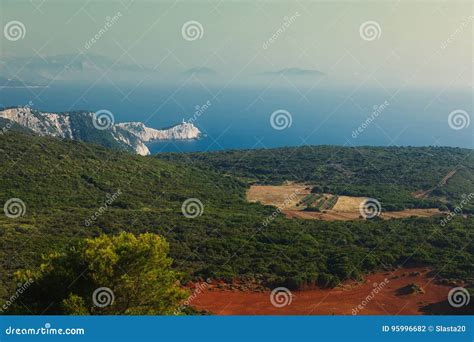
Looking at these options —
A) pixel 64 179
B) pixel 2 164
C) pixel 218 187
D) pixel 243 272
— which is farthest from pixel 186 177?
pixel 243 272

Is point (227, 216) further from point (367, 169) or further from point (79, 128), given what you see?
point (79, 128)

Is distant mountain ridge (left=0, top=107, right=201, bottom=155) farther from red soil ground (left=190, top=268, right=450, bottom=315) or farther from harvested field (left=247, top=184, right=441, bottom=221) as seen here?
red soil ground (left=190, top=268, right=450, bottom=315)

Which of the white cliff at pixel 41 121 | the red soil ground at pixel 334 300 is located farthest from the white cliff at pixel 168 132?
the red soil ground at pixel 334 300

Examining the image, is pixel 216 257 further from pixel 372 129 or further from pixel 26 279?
pixel 372 129

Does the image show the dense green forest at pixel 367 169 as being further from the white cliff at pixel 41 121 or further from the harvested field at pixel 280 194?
the white cliff at pixel 41 121

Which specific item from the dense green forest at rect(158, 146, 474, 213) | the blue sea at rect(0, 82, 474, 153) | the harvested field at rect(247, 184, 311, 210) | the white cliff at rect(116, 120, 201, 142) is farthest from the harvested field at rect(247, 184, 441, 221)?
the white cliff at rect(116, 120, 201, 142)
